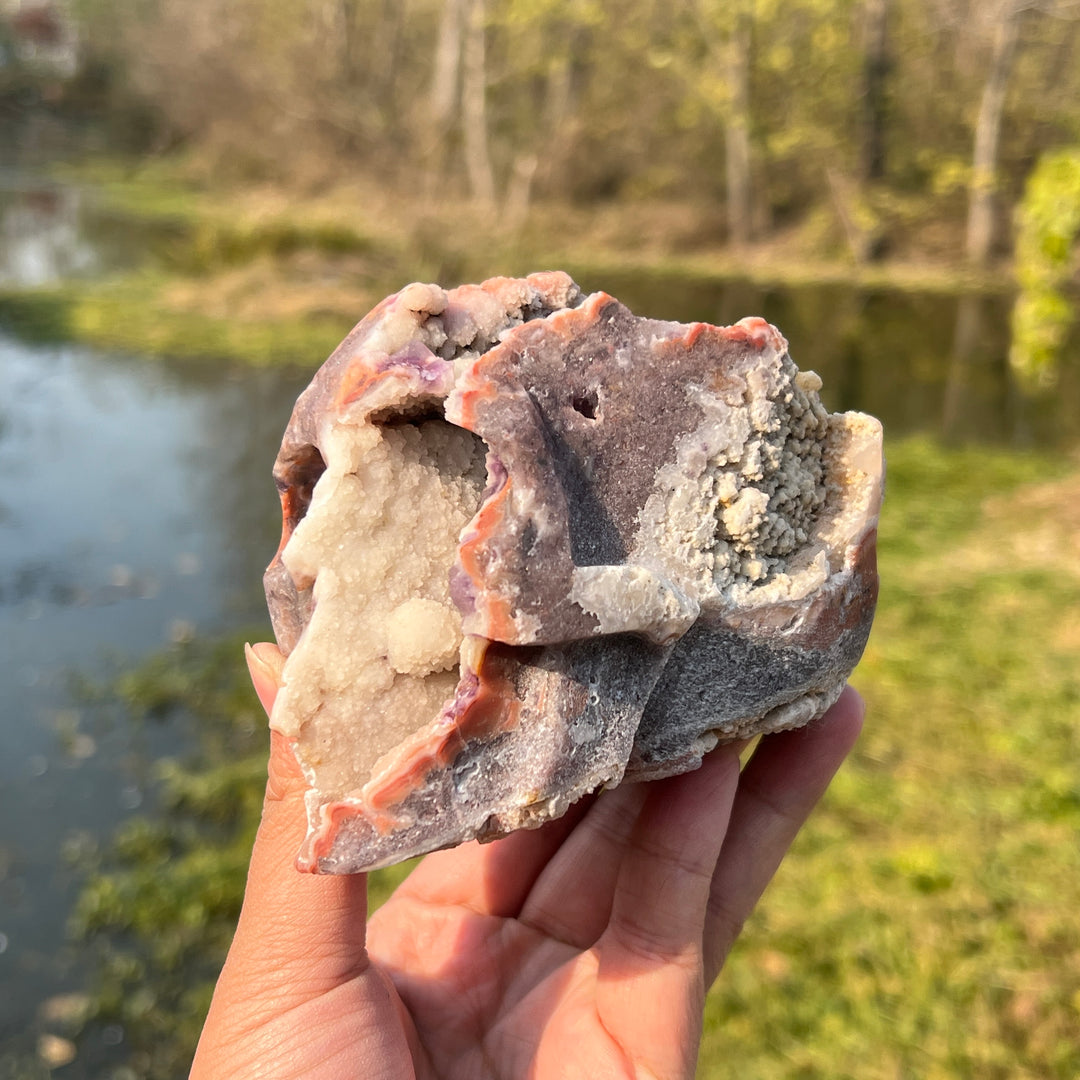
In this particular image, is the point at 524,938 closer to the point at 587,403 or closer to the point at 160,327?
the point at 587,403

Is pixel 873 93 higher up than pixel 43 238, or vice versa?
pixel 873 93

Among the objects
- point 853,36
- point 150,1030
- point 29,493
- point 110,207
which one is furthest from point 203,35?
point 150,1030

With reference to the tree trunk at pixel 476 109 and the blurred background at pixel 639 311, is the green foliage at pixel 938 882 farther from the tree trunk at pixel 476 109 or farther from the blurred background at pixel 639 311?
the tree trunk at pixel 476 109

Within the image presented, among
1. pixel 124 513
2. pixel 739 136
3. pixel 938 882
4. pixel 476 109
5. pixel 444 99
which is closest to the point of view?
pixel 938 882

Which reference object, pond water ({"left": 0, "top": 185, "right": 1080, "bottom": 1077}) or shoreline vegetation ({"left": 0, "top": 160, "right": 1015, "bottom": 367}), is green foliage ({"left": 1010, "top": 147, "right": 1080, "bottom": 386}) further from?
shoreline vegetation ({"left": 0, "top": 160, "right": 1015, "bottom": 367})

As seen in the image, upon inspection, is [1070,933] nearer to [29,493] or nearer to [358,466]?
[358,466]

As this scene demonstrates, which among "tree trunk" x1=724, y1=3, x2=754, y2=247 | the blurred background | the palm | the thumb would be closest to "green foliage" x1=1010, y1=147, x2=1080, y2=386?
the blurred background

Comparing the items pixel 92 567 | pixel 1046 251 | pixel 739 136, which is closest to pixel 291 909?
pixel 92 567
